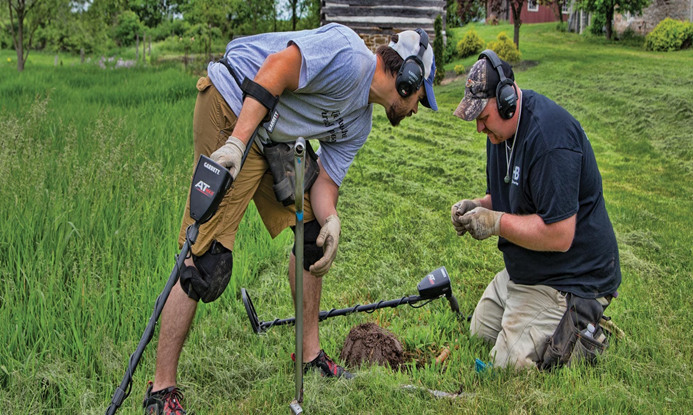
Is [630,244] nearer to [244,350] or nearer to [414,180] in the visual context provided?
[414,180]

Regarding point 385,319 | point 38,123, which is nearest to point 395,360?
point 385,319

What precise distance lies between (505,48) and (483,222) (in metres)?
14.3

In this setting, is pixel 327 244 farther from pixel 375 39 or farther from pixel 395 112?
pixel 375 39

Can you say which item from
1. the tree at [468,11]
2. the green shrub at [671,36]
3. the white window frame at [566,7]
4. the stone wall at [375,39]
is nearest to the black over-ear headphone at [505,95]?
the stone wall at [375,39]

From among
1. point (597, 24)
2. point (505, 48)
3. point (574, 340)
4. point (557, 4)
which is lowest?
point (574, 340)

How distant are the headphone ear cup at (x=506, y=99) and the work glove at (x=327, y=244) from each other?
0.97 meters

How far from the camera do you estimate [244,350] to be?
10.5 ft

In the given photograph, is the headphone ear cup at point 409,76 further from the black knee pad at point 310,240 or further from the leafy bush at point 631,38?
the leafy bush at point 631,38

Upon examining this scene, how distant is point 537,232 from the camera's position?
279 centimetres

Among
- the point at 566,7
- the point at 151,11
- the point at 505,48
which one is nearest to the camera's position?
the point at 505,48

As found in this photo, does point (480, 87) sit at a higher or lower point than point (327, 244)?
higher

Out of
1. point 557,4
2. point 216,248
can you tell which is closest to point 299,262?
point 216,248

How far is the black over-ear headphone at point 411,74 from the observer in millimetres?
2760

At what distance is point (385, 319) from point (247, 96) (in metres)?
1.80
